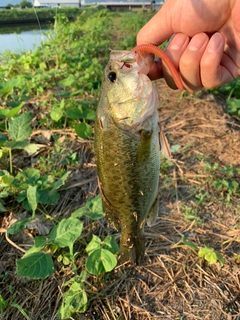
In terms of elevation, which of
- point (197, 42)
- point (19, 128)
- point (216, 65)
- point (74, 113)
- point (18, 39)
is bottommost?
point (18, 39)

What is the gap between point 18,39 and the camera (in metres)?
6.94

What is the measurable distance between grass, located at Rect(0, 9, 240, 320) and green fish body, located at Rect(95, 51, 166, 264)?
0.61 m

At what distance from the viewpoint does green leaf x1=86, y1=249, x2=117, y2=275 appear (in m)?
2.05

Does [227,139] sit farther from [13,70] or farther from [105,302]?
[13,70]

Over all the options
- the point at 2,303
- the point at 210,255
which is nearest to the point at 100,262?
the point at 2,303

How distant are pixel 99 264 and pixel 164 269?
59 cm

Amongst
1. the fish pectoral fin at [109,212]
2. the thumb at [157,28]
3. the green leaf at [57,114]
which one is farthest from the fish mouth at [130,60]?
the green leaf at [57,114]

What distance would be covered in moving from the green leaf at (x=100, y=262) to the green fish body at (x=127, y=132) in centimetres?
47

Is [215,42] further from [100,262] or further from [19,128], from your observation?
[19,128]

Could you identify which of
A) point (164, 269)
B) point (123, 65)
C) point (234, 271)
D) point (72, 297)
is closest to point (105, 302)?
point (72, 297)

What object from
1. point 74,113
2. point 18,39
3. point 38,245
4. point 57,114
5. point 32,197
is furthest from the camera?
point 18,39

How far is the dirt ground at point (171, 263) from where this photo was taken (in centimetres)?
217

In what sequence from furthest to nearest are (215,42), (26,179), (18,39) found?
1. (18,39)
2. (26,179)
3. (215,42)

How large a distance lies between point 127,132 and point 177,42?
0.77m
